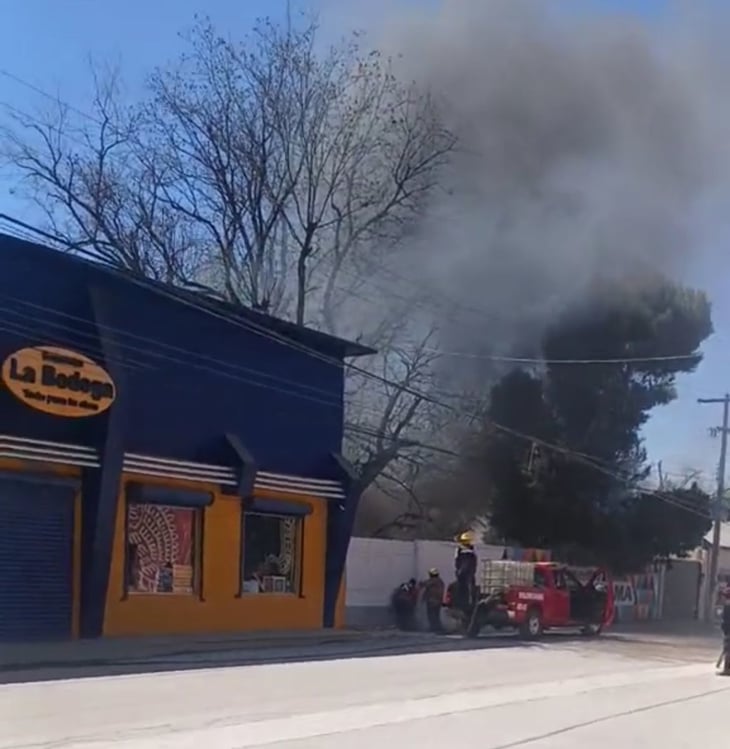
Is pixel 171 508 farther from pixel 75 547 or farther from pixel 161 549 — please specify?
pixel 75 547

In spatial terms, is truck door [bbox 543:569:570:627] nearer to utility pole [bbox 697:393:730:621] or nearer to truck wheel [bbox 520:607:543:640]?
truck wheel [bbox 520:607:543:640]

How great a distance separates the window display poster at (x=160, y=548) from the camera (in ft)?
79.4

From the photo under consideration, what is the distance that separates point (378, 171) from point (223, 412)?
1333 cm

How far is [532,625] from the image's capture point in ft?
96.5

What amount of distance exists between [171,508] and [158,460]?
1.20 meters

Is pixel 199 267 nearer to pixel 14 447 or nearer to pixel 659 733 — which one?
pixel 14 447

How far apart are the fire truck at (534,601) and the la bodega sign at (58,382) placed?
391 inches

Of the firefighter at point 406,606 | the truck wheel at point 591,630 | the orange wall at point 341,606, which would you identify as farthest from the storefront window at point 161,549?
the truck wheel at point 591,630

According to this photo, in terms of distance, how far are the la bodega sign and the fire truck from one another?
9942 mm

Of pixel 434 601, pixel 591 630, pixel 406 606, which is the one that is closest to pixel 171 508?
pixel 434 601

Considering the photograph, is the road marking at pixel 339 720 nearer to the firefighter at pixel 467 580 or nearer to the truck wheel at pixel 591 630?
the firefighter at pixel 467 580

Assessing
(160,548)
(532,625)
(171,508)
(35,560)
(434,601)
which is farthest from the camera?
(434,601)

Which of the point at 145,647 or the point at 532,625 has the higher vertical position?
the point at 145,647

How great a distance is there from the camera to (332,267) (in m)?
37.4
